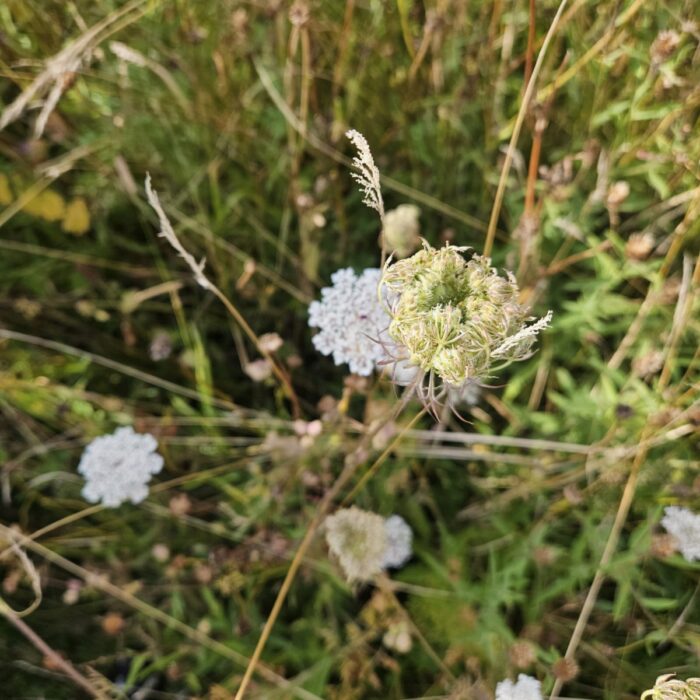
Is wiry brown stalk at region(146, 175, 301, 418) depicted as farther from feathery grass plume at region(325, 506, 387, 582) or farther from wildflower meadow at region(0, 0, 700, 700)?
feathery grass plume at region(325, 506, 387, 582)

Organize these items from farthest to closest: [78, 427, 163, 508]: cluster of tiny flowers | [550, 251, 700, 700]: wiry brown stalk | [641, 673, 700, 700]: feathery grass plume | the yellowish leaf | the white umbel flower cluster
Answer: the yellowish leaf
[78, 427, 163, 508]: cluster of tiny flowers
[550, 251, 700, 700]: wiry brown stalk
the white umbel flower cluster
[641, 673, 700, 700]: feathery grass plume

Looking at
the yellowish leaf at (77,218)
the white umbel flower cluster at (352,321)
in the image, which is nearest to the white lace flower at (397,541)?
the white umbel flower cluster at (352,321)

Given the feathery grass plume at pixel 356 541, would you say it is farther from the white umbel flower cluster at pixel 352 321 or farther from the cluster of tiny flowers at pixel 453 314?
the cluster of tiny flowers at pixel 453 314

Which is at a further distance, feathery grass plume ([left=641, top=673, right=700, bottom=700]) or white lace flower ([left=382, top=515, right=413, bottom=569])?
white lace flower ([left=382, top=515, right=413, bottom=569])

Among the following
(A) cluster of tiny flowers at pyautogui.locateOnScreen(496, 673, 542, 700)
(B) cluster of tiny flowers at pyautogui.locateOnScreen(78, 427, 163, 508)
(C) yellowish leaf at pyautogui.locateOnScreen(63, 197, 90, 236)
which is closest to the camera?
(A) cluster of tiny flowers at pyautogui.locateOnScreen(496, 673, 542, 700)

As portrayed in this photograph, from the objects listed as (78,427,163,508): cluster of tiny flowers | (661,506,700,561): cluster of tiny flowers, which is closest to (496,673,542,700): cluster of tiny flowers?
(661,506,700,561): cluster of tiny flowers
